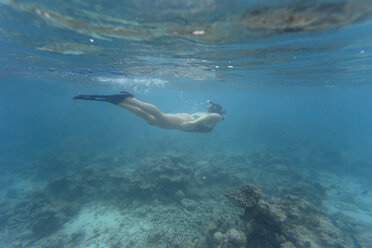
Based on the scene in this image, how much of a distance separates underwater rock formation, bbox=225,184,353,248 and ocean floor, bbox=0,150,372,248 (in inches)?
1.4

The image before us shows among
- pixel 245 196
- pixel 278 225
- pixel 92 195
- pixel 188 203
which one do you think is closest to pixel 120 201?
pixel 92 195

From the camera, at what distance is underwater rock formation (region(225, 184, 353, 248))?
19.7 feet

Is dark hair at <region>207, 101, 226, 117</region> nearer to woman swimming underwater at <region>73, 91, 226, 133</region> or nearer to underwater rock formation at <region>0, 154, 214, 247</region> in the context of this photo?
woman swimming underwater at <region>73, 91, 226, 133</region>

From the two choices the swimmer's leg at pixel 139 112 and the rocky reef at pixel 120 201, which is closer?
the swimmer's leg at pixel 139 112

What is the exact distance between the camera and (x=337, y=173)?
20859mm

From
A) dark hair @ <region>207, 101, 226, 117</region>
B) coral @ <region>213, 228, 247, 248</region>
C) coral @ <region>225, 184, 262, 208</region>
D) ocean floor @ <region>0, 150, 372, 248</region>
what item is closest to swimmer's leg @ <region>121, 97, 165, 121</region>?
dark hair @ <region>207, 101, 226, 117</region>

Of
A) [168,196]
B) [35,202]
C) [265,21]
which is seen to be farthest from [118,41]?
[35,202]

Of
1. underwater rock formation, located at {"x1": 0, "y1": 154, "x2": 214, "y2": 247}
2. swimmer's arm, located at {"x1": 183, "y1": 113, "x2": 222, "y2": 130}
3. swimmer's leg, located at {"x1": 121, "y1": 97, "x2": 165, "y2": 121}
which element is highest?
swimmer's leg, located at {"x1": 121, "y1": 97, "x2": 165, "y2": 121}

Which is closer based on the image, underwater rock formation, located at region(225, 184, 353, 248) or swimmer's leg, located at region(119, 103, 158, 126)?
underwater rock formation, located at region(225, 184, 353, 248)

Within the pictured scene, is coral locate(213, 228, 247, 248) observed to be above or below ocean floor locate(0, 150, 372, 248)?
above

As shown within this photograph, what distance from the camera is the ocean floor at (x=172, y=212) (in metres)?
6.88

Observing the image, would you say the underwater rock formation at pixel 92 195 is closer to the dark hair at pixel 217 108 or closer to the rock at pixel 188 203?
the rock at pixel 188 203

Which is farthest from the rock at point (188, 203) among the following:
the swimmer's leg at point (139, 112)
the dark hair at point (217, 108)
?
the dark hair at point (217, 108)

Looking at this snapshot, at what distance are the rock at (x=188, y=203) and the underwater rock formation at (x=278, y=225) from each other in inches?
187
